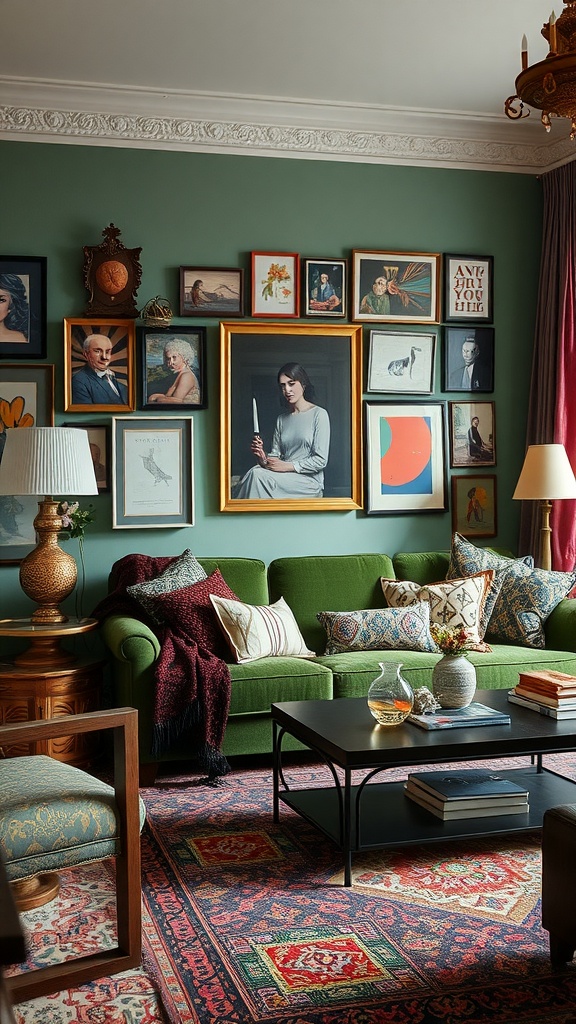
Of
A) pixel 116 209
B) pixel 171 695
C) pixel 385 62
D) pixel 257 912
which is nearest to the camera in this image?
pixel 257 912

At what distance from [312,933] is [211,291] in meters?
3.45

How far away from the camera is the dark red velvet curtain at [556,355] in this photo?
5.50m

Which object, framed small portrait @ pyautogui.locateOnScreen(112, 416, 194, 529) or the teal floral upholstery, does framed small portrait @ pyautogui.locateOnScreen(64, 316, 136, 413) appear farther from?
the teal floral upholstery

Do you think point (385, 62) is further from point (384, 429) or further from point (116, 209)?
point (384, 429)

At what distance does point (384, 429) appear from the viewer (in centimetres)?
557

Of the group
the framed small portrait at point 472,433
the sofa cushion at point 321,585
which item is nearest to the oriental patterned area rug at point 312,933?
the sofa cushion at point 321,585

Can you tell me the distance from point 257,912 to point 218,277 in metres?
3.39

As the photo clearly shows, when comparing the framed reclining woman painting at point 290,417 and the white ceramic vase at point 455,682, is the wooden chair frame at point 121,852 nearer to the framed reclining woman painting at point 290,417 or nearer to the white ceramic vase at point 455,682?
the white ceramic vase at point 455,682

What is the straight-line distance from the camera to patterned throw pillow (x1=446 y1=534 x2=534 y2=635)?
5.01m

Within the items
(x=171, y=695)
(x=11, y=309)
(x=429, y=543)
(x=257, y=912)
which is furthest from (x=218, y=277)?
(x=257, y=912)

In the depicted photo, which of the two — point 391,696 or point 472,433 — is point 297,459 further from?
point 391,696

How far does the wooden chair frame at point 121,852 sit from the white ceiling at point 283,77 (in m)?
3.08

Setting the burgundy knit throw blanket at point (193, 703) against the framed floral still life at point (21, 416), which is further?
the framed floral still life at point (21, 416)

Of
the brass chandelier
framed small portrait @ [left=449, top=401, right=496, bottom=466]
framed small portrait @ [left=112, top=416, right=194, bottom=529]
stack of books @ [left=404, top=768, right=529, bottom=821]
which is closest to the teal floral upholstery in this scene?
stack of books @ [left=404, top=768, right=529, bottom=821]
